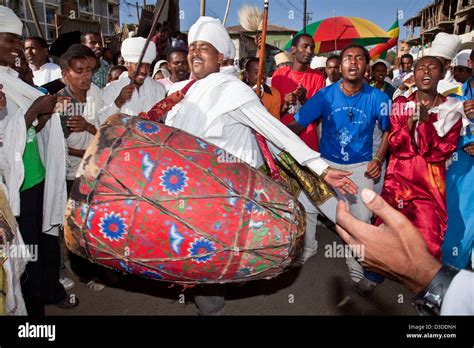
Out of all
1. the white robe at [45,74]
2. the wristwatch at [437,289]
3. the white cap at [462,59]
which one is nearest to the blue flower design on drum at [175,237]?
the wristwatch at [437,289]

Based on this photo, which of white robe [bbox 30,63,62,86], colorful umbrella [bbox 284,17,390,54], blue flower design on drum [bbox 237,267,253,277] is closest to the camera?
blue flower design on drum [bbox 237,267,253,277]

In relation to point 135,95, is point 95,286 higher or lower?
lower

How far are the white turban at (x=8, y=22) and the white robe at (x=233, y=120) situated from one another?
1.11 metres

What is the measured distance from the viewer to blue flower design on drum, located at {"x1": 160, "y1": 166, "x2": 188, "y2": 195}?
67.3 inches

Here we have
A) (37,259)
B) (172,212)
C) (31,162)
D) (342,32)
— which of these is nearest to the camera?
(172,212)

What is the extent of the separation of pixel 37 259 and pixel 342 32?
717 cm

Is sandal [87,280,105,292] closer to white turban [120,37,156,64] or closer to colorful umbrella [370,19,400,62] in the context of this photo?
white turban [120,37,156,64]

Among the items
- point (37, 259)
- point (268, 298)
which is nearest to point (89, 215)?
point (37, 259)

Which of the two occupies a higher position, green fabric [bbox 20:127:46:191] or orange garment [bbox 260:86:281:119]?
orange garment [bbox 260:86:281:119]

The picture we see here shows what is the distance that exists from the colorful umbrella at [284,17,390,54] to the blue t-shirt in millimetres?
4692

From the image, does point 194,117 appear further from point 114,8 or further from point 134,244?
point 114,8

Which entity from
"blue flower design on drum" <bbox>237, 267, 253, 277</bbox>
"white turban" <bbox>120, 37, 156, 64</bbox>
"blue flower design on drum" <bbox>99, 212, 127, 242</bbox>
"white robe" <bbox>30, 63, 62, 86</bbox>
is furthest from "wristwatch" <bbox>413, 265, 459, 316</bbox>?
"white robe" <bbox>30, 63, 62, 86</bbox>

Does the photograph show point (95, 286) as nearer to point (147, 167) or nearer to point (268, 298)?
point (268, 298)

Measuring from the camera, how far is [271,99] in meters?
4.28
